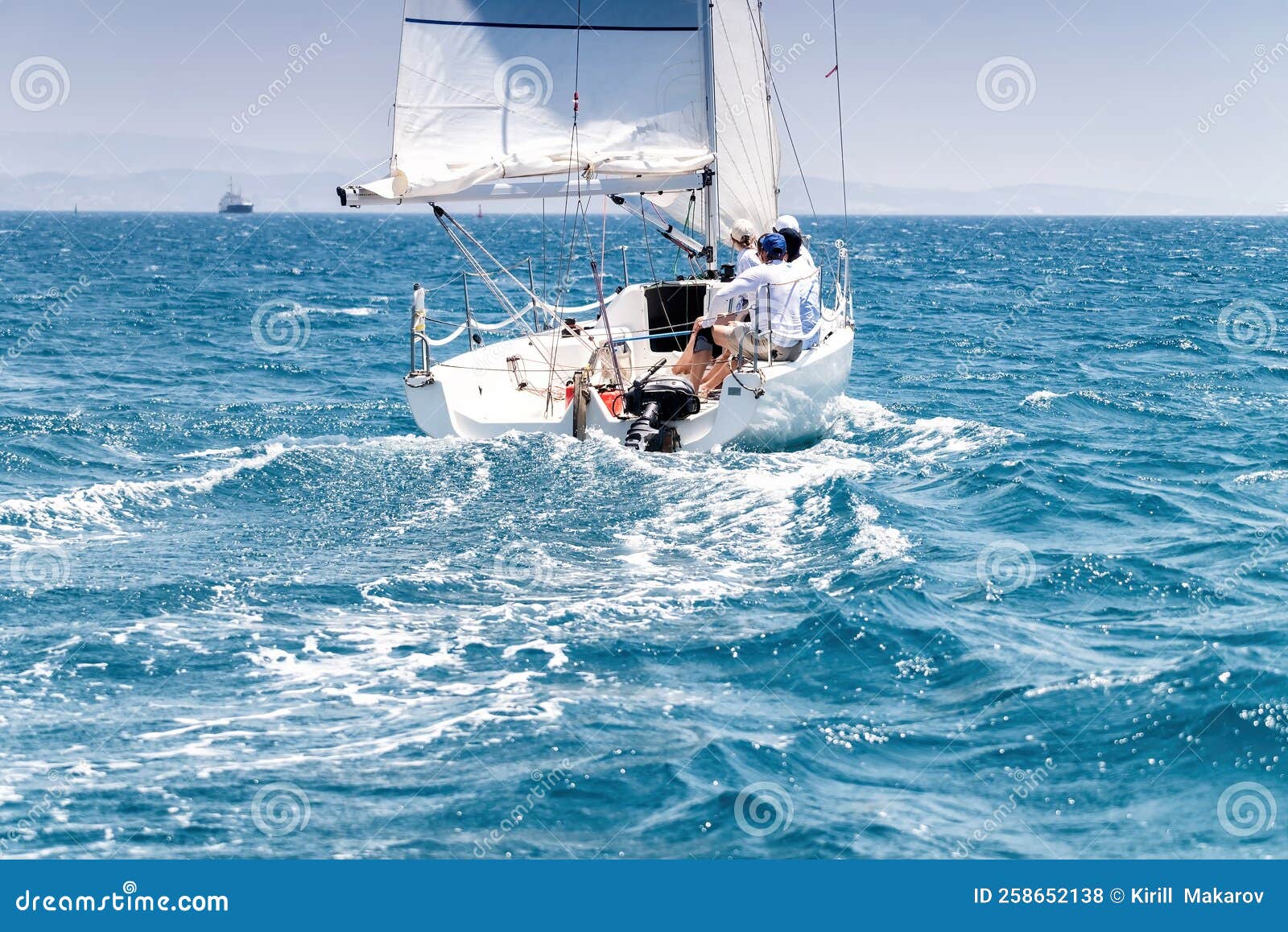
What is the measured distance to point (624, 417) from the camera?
13.4 m

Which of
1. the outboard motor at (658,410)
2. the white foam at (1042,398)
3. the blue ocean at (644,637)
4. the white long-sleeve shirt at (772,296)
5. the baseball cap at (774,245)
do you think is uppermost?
the baseball cap at (774,245)

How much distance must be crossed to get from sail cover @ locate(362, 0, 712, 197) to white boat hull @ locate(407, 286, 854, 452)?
221 centimetres

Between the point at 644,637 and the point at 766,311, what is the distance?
608 centimetres

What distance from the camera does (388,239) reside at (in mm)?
101500

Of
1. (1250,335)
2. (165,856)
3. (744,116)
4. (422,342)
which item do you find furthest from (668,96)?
(1250,335)

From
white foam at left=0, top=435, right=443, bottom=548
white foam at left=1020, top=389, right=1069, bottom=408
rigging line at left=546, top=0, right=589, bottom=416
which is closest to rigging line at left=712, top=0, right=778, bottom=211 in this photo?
rigging line at left=546, top=0, right=589, bottom=416

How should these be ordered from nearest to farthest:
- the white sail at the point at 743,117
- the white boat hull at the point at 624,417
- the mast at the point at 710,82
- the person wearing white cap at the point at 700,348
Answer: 1. the white boat hull at the point at 624,417
2. the person wearing white cap at the point at 700,348
3. the mast at the point at 710,82
4. the white sail at the point at 743,117

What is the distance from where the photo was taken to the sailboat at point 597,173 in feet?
43.8

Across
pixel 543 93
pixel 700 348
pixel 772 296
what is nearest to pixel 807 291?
pixel 772 296

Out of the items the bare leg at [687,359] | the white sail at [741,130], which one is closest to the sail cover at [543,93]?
the white sail at [741,130]

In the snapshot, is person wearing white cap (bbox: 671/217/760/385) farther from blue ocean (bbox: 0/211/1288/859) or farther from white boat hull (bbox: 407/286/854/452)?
blue ocean (bbox: 0/211/1288/859)

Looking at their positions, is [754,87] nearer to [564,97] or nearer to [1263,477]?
[564,97]

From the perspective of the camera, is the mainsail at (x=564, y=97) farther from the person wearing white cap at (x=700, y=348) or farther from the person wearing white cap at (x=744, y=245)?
the person wearing white cap at (x=700, y=348)

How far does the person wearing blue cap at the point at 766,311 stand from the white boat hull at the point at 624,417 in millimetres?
243
